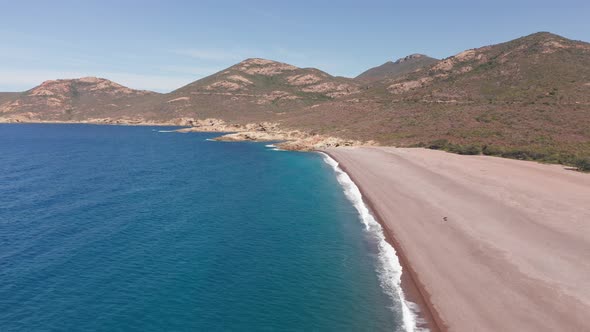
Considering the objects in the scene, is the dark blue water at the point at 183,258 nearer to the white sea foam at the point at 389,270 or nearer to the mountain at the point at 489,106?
the white sea foam at the point at 389,270

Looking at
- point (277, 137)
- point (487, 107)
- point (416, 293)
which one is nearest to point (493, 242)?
point (416, 293)

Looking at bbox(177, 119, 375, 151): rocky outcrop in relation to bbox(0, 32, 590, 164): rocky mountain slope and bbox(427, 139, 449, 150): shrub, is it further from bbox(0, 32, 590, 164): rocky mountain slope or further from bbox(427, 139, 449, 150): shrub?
bbox(427, 139, 449, 150): shrub

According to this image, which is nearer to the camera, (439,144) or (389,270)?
(389,270)

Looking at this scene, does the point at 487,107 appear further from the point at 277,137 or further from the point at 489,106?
the point at 277,137

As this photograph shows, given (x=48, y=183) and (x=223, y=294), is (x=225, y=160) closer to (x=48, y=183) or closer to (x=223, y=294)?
(x=48, y=183)

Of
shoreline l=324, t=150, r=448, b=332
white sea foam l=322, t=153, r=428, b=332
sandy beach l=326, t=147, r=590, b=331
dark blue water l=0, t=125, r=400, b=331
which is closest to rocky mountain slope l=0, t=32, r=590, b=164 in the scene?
sandy beach l=326, t=147, r=590, b=331

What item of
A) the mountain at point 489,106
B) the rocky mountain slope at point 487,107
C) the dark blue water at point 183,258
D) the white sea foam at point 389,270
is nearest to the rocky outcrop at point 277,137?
the rocky mountain slope at point 487,107
